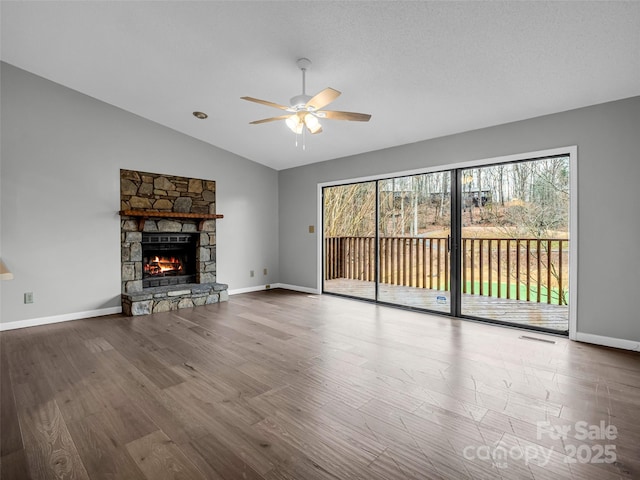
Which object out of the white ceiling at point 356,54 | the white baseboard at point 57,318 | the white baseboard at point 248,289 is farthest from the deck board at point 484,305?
the white baseboard at point 57,318

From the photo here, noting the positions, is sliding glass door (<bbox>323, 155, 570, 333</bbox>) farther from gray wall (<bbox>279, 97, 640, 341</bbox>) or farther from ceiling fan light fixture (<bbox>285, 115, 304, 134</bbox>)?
ceiling fan light fixture (<bbox>285, 115, 304, 134</bbox>)

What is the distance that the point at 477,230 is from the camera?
5254 mm

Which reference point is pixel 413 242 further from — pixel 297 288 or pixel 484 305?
pixel 297 288

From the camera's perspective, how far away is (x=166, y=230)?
5.13m

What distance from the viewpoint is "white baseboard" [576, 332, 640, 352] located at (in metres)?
3.09

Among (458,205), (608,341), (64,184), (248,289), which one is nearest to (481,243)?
(458,205)

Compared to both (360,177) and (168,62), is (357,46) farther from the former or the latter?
(360,177)

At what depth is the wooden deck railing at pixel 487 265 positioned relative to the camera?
4809 mm

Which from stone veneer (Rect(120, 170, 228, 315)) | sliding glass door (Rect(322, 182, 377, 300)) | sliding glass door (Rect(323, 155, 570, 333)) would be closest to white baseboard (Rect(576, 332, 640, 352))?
sliding glass door (Rect(323, 155, 570, 333))

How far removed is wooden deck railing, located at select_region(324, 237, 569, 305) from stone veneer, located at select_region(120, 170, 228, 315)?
3.34 metres

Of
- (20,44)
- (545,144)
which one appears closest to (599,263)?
(545,144)

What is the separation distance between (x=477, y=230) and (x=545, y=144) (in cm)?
193

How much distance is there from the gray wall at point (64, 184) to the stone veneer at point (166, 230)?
116 millimetres

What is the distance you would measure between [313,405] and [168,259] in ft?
13.6
